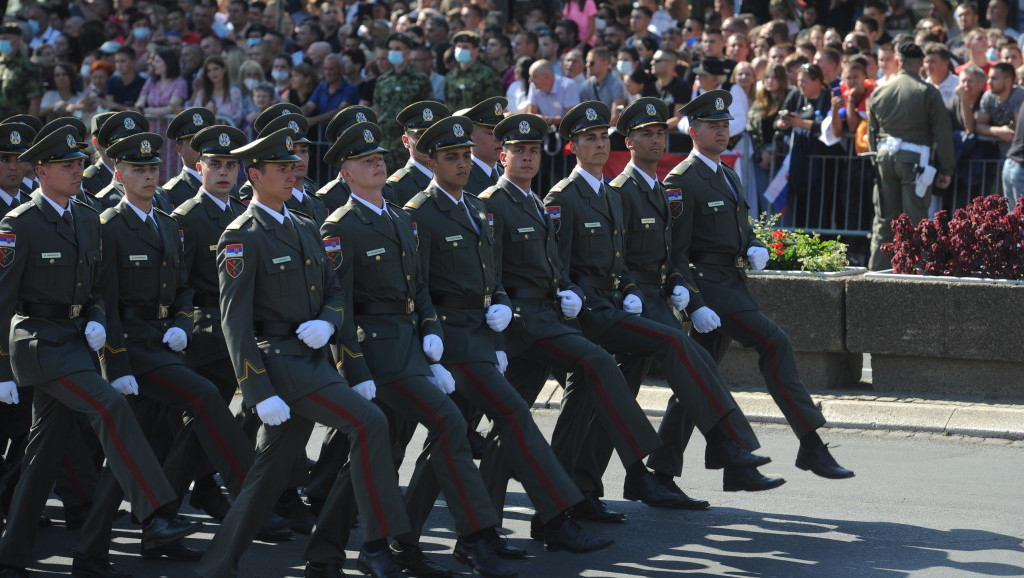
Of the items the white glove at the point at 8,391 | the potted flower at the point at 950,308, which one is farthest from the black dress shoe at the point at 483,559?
the potted flower at the point at 950,308

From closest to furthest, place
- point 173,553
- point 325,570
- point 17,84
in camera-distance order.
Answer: point 325,570 < point 173,553 < point 17,84

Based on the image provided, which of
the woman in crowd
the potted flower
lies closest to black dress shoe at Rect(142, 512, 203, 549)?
the potted flower

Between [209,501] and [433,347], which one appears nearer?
[433,347]

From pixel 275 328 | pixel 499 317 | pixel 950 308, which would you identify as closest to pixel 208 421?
pixel 275 328

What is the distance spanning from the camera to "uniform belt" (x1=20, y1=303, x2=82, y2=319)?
6.60 meters

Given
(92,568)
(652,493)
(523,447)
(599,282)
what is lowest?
(92,568)

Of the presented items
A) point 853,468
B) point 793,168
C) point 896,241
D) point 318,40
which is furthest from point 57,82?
point 853,468

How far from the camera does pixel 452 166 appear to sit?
712 centimetres

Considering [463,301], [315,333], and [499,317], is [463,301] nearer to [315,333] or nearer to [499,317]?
[499,317]

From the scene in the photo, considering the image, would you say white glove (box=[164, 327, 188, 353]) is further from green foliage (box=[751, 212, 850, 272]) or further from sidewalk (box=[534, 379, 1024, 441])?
green foliage (box=[751, 212, 850, 272])

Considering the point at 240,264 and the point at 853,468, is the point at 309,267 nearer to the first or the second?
the point at 240,264

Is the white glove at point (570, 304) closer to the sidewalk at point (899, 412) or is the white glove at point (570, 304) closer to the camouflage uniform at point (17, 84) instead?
the sidewalk at point (899, 412)

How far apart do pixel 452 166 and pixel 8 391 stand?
223 cm

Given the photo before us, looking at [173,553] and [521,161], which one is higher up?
[521,161]
